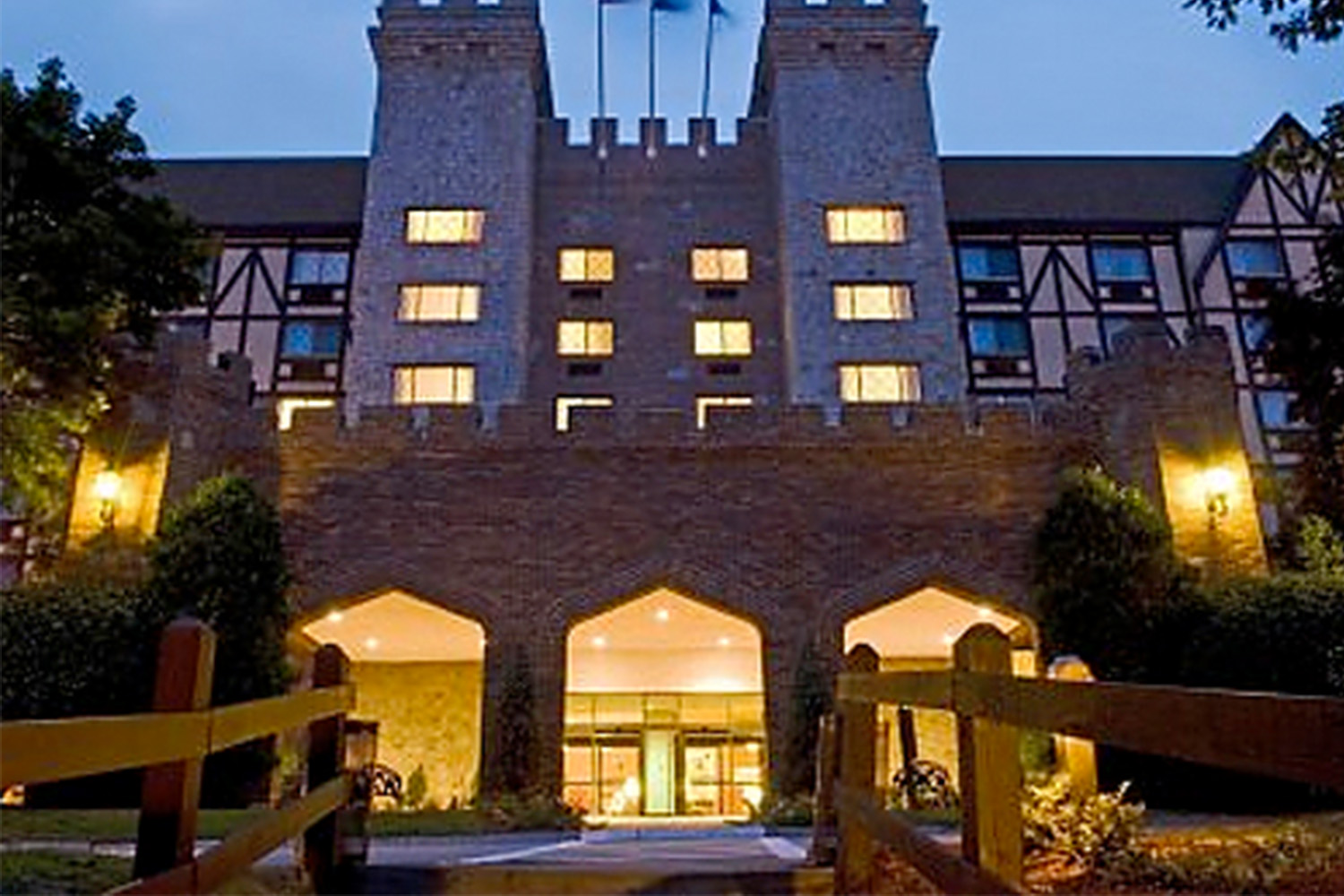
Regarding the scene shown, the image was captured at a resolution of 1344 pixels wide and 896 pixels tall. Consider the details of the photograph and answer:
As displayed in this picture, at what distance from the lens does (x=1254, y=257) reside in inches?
1340

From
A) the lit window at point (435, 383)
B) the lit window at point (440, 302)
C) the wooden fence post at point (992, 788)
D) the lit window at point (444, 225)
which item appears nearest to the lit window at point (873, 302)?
the lit window at point (440, 302)

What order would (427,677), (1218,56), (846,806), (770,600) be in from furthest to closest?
1. (1218,56)
2. (427,677)
3. (770,600)
4. (846,806)

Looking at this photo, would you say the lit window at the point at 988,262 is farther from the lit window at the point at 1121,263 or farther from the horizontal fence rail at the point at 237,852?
the horizontal fence rail at the point at 237,852

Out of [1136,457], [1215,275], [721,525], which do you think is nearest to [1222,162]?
[1215,275]

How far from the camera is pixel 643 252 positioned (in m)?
33.0

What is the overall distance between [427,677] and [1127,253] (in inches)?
981

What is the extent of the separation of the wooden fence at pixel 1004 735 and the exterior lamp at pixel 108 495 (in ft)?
45.2

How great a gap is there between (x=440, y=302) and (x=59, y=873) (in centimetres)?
2677

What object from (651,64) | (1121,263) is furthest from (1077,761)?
(651,64)

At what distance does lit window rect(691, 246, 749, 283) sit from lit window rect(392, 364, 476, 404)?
24.2ft

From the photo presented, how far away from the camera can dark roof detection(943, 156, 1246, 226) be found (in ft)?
115

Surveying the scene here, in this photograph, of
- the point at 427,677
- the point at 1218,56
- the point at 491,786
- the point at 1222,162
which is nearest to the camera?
the point at 491,786

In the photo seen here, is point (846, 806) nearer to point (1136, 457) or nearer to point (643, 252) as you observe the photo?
point (1136, 457)

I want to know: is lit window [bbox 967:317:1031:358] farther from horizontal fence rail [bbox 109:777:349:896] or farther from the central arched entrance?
A: horizontal fence rail [bbox 109:777:349:896]
